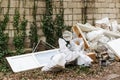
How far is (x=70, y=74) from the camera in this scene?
22.7ft

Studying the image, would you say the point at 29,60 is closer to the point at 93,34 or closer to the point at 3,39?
the point at 3,39

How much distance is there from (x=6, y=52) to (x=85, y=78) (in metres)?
2.46

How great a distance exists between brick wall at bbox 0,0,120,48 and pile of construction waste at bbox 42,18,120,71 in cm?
34

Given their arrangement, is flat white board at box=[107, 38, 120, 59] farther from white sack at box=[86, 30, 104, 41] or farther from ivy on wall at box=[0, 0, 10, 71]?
ivy on wall at box=[0, 0, 10, 71]

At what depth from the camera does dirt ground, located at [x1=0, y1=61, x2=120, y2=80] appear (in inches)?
264

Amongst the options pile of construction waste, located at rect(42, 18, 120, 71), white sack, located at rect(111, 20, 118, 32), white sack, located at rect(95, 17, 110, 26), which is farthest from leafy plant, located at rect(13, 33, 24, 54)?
white sack, located at rect(111, 20, 118, 32)

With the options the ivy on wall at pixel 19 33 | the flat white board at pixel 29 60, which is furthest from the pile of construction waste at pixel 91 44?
the ivy on wall at pixel 19 33

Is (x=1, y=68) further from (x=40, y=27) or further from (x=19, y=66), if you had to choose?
(x=40, y=27)

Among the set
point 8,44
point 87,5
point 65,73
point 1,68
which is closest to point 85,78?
point 65,73

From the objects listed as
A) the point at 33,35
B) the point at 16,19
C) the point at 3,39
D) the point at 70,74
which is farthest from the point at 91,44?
the point at 3,39

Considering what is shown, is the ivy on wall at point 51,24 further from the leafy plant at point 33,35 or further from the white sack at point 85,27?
the white sack at point 85,27

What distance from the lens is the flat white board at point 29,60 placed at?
7.27 meters

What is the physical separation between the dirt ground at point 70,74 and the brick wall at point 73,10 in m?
1.69

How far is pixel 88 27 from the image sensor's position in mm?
8914
